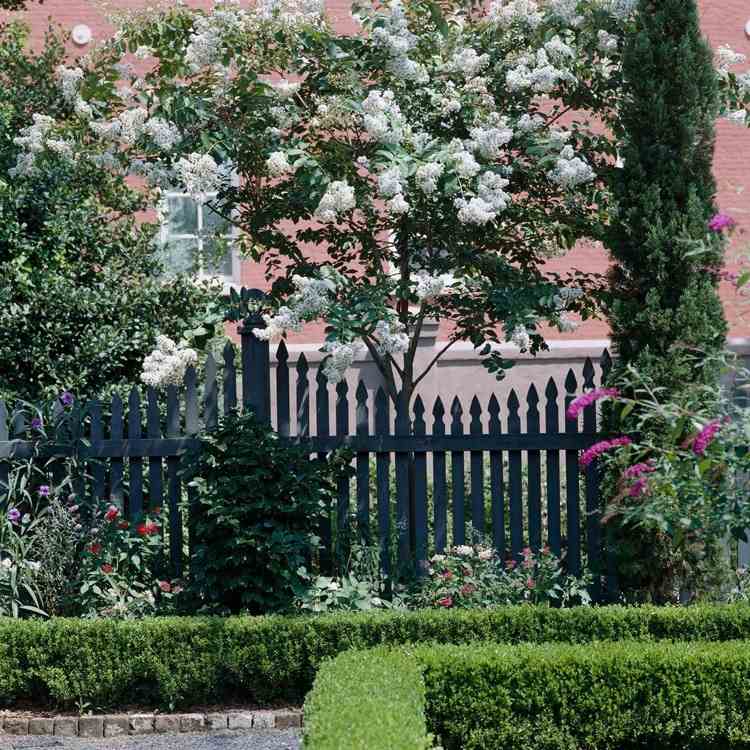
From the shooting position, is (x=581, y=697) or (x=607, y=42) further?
(x=607, y=42)

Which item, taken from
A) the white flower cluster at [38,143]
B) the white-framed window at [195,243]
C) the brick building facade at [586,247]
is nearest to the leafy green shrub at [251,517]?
the white flower cluster at [38,143]

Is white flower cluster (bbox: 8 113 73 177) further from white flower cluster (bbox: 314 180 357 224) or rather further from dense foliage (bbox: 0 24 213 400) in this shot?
white flower cluster (bbox: 314 180 357 224)

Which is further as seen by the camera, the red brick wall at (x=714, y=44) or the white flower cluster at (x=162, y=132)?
the red brick wall at (x=714, y=44)

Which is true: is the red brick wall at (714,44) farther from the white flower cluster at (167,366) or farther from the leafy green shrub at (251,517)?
the leafy green shrub at (251,517)

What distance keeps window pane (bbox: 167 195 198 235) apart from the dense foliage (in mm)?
3933

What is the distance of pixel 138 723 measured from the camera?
6.30 metres

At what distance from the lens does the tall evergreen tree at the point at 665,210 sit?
6.89 metres

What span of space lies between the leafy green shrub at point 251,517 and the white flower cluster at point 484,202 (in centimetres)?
172

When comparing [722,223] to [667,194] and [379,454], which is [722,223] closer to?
[667,194]

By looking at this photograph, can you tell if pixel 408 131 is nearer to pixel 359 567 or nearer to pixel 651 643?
pixel 359 567

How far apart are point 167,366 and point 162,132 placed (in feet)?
4.66

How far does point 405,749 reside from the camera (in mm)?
3947

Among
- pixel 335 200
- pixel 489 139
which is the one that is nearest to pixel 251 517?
pixel 335 200

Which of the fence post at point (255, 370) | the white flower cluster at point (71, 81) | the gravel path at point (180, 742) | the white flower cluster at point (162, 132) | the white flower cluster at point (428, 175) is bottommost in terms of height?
the gravel path at point (180, 742)
